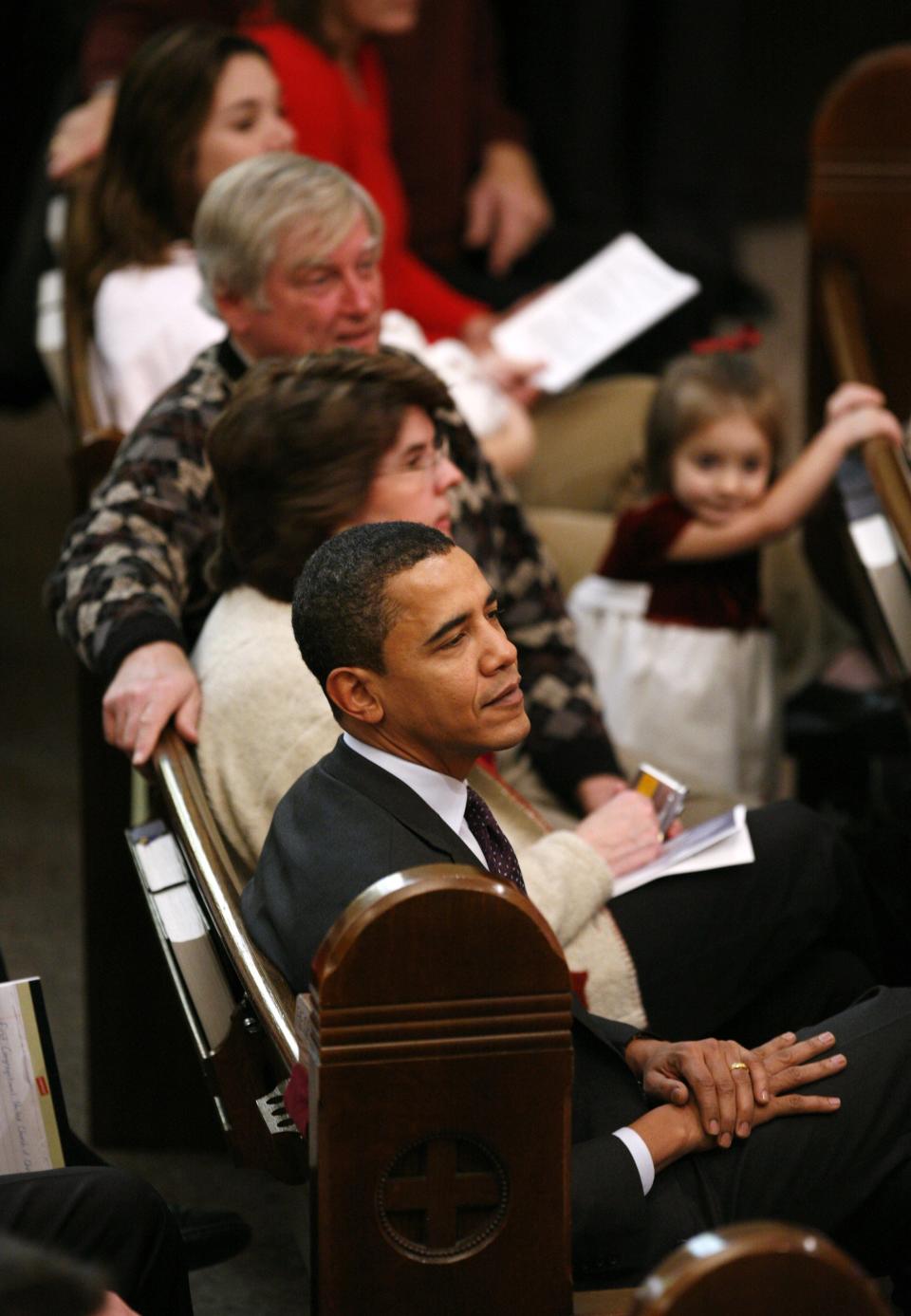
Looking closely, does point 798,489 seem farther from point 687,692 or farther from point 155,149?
point 155,149

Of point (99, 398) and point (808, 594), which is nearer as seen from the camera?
point (99, 398)

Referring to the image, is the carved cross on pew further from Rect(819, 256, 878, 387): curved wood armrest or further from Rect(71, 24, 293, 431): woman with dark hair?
Rect(819, 256, 878, 387): curved wood armrest

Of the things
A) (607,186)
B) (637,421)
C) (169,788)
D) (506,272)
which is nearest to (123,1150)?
(169,788)

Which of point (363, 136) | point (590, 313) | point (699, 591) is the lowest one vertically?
point (699, 591)

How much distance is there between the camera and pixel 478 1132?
1400 mm

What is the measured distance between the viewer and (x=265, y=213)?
2.56m

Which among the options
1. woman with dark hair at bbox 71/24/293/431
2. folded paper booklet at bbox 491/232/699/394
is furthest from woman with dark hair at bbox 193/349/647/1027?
folded paper booklet at bbox 491/232/699/394

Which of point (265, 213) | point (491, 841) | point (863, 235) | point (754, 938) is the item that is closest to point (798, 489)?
point (863, 235)

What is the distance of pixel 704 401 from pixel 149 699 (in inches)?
54.9

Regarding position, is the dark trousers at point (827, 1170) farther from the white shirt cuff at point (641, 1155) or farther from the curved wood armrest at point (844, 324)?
the curved wood armrest at point (844, 324)

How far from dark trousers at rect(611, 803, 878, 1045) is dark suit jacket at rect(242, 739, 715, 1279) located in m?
0.36

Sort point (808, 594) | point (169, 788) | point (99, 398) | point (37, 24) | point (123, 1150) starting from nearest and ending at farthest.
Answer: point (169, 788) → point (123, 1150) → point (99, 398) → point (808, 594) → point (37, 24)

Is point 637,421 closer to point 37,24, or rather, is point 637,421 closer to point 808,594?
point 808,594

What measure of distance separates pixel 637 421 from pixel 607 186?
2.25 metres
